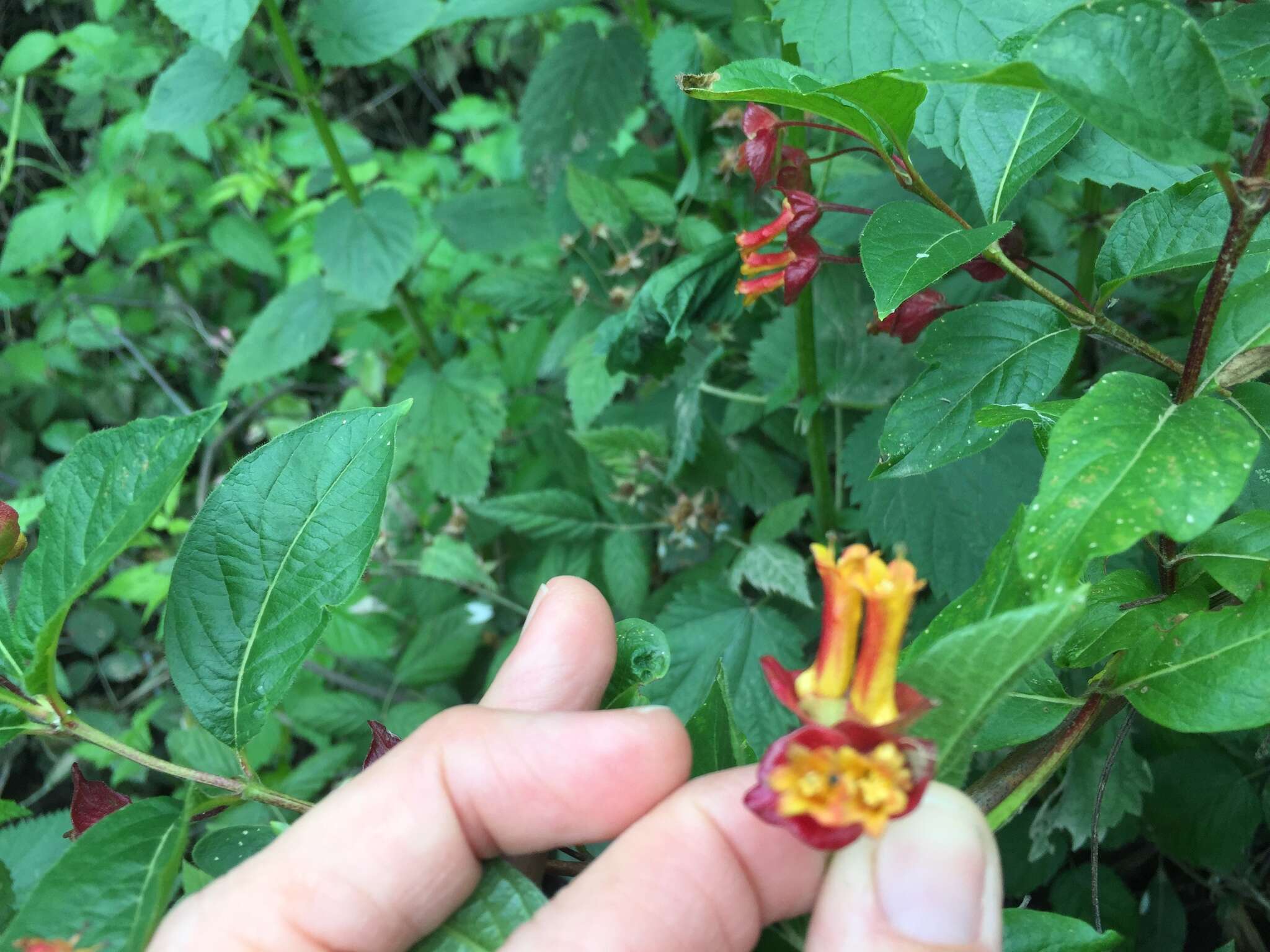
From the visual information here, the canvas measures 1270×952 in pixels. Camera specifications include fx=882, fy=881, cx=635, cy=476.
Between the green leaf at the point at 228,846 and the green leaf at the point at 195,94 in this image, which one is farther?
the green leaf at the point at 195,94

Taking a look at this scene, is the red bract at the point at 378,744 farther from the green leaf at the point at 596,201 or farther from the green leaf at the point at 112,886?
the green leaf at the point at 596,201

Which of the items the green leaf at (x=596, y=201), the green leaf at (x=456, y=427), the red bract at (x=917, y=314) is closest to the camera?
the red bract at (x=917, y=314)

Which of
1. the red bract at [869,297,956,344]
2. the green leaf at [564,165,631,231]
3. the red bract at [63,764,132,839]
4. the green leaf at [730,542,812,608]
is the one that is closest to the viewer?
the red bract at [63,764,132,839]

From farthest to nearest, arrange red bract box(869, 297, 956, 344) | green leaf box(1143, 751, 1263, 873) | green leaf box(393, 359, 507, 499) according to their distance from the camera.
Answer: green leaf box(393, 359, 507, 499) < green leaf box(1143, 751, 1263, 873) < red bract box(869, 297, 956, 344)

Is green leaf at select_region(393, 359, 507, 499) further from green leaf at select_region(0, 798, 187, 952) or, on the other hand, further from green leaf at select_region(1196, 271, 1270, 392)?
green leaf at select_region(1196, 271, 1270, 392)

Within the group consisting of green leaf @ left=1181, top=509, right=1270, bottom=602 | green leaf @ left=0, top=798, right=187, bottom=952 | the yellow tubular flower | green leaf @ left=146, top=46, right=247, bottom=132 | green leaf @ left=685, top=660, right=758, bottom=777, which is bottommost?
green leaf @ left=685, top=660, right=758, bottom=777

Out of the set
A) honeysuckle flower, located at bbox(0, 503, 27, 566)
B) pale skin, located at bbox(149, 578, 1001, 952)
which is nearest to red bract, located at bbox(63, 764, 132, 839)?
honeysuckle flower, located at bbox(0, 503, 27, 566)

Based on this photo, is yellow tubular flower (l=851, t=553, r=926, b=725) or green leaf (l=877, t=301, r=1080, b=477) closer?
yellow tubular flower (l=851, t=553, r=926, b=725)

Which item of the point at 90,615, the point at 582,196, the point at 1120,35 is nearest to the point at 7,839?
the point at 90,615

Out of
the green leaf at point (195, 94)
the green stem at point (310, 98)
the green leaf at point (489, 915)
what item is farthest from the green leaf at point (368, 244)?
the green leaf at point (489, 915)
